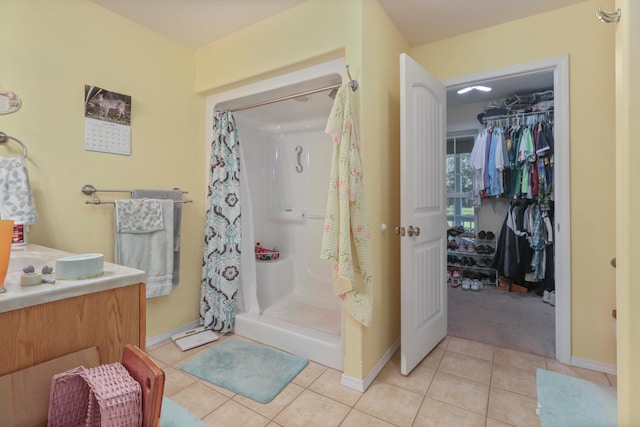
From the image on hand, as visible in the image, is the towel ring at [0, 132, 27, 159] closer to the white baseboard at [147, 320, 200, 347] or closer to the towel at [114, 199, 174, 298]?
the towel at [114, 199, 174, 298]

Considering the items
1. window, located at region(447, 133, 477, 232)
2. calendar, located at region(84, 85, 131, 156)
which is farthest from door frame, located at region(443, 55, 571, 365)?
calendar, located at region(84, 85, 131, 156)

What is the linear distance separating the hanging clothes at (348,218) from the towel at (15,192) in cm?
149

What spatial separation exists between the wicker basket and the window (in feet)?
14.6

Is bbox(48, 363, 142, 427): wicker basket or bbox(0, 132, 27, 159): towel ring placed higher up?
bbox(0, 132, 27, 159): towel ring

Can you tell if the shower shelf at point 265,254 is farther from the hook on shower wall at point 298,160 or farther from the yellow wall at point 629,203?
the yellow wall at point 629,203

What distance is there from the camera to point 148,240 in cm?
215

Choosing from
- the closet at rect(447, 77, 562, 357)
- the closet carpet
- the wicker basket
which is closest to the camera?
the wicker basket

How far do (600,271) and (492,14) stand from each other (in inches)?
72.3

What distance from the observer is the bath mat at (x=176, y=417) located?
1.41 metres

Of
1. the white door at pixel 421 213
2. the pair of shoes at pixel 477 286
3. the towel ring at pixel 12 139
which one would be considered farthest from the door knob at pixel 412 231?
the pair of shoes at pixel 477 286

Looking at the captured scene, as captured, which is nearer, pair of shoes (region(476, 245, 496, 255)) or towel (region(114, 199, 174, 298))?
towel (region(114, 199, 174, 298))

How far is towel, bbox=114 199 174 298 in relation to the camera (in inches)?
79.9

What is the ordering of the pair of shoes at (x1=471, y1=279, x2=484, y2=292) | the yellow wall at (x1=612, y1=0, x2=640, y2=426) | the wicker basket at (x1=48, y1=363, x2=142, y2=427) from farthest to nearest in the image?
the pair of shoes at (x1=471, y1=279, x2=484, y2=292) < the yellow wall at (x1=612, y1=0, x2=640, y2=426) < the wicker basket at (x1=48, y1=363, x2=142, y2=427)

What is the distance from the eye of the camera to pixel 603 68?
6.20 ft
